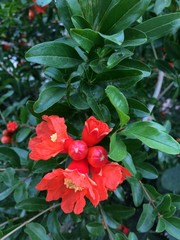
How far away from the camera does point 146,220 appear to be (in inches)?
36.7

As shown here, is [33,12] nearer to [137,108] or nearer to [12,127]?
[12,127]

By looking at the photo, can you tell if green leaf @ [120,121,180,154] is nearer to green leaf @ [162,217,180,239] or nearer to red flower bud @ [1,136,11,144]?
green leaf @ [162,217,180,239]

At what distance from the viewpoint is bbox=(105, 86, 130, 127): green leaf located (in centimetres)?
65

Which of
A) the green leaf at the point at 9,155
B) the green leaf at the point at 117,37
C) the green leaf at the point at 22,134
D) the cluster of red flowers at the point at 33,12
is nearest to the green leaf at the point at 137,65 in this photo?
the green leaf at the point at 117,37

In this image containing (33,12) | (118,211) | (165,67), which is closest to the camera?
(118,211)

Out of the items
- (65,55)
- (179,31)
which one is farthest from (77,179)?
(179,31)

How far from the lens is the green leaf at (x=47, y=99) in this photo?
75 cm

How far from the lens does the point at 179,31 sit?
1.24 meters

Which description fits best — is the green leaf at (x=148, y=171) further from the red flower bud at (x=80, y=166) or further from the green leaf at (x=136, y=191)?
the red flower bud at (x=80, y=166)

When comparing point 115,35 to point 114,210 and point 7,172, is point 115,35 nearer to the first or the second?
point 7,172

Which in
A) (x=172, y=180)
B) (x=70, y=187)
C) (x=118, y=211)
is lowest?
(x=172, y=180)

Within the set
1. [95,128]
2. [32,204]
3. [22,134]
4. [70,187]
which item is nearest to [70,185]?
[70,187]

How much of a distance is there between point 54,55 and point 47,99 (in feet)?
0.32

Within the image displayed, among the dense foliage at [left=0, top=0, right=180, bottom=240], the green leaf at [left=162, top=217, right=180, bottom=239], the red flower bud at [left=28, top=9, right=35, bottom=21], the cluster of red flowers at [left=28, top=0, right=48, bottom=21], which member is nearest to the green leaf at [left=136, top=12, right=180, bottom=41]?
the dense foliage at [left=0, top=0, right=180, bottom=240]
